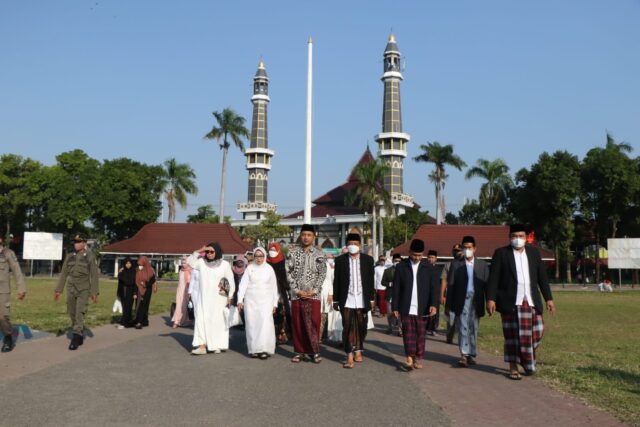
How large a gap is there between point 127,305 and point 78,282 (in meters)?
3.53

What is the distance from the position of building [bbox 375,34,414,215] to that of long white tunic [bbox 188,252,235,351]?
7147 cm

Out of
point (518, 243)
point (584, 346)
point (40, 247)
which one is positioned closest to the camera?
point (518, 243)

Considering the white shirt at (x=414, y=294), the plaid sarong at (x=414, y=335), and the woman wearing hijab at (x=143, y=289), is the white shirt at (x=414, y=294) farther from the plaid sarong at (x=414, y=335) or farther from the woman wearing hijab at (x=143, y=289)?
the woman wearing hijab at (x=143, y=289)

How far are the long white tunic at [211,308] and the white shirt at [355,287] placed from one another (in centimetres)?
234

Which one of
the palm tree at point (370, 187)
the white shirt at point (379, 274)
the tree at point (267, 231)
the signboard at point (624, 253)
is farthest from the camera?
the tree at point (267, 231)

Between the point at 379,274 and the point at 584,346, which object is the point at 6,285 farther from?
the point at 584,346

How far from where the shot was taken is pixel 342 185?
89562 millimetres

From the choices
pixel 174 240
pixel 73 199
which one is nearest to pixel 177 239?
pixel 174 240

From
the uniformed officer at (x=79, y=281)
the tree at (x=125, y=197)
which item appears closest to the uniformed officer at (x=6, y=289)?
the uniformed officer at (x=79, y=281)

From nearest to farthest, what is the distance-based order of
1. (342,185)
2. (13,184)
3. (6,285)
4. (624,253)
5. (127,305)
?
1. (6,285)
2. (127,305)
3. (624,253)
4. (13,184)
5. (342,185)

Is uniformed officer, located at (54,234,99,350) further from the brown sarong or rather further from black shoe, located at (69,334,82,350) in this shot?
the brown sarong

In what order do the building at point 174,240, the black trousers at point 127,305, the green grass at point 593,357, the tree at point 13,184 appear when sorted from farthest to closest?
the tree at point 13,184 < the building at point 174,240 < the black trousers at point 127,305 < the green grass at point 593,357

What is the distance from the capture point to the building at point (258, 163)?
299 ft

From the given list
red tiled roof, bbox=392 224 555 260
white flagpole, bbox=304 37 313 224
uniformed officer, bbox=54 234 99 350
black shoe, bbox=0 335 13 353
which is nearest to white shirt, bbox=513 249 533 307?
uniformed officer, bbox=54 234 99 350
